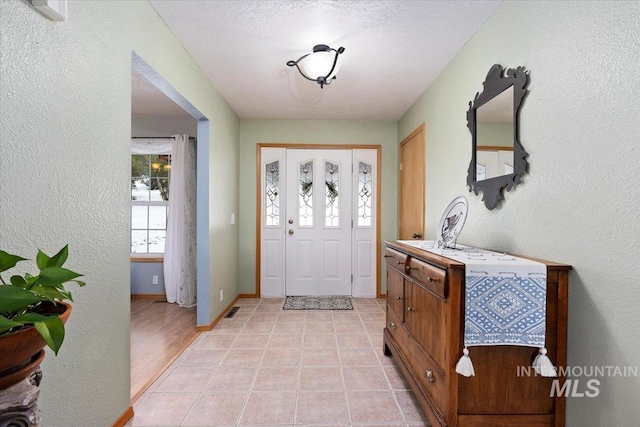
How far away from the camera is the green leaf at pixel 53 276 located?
673mm

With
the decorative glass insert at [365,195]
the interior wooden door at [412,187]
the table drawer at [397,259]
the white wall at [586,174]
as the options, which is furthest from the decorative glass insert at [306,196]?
the white wall at [586,174]

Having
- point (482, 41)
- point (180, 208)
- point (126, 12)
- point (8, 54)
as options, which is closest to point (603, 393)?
point (482, 41)

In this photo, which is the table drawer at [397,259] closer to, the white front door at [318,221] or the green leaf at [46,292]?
the green leaf at [46,292]

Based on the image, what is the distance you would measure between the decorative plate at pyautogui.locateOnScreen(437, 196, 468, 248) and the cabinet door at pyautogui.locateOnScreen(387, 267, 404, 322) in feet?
1.27

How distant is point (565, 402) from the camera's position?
138 centimetres

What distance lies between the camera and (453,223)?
1946 millimetres

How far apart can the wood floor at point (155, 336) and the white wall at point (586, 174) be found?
2.44m

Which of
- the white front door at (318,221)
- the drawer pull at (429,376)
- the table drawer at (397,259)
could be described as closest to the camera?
the drawer pull at (429,376)

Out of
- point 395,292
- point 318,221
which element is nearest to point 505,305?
point 395,292

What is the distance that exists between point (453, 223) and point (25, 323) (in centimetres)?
195

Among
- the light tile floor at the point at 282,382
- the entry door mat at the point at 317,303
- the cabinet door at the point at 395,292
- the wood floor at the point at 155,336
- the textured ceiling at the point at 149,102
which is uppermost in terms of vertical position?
the textured ceiling at the point at 149,102

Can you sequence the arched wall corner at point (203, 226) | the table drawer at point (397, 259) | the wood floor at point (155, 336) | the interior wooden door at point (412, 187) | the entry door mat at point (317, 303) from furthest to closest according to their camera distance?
the entry door mat at point (317, 303) < the interior wooden door at point (412, 187) < the arched wall corner at point (203, 226) < the wood floor at point (155, 336) < the table drawer at point (397, 259)

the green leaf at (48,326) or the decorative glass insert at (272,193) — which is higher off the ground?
the decorative glass insert at (272,193)

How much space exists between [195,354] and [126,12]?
2401mm
